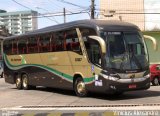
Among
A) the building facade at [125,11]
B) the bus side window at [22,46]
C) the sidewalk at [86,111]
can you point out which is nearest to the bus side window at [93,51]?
the sidewalk at [86,111]

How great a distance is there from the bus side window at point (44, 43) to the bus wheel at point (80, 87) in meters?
3.36

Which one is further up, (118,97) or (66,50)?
Answer: (66,50)

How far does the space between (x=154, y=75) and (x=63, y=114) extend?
54.0 ft

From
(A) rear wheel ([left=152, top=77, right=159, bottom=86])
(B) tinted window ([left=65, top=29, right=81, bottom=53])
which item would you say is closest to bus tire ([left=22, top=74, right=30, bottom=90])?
(B) tinted window ([left=65, top=29, right=81, bottom=53])

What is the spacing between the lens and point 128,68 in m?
17.8

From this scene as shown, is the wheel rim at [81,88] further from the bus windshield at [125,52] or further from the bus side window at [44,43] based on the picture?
the bus side window at [44,43]

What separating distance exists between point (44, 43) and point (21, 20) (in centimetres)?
5080

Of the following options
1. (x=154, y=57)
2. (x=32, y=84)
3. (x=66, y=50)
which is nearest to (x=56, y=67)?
(x=66, y=50)

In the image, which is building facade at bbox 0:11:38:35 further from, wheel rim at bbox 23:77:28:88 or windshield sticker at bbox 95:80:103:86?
windshield sticker at bbox 95:80:103:86

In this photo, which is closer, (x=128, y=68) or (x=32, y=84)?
(x=128, y=68)

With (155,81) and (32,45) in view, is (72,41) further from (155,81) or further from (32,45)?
(155,81)

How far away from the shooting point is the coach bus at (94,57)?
58.2ft

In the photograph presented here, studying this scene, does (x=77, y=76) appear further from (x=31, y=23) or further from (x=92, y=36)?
(x=31, y=23)

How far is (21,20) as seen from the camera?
7300 centimetres
